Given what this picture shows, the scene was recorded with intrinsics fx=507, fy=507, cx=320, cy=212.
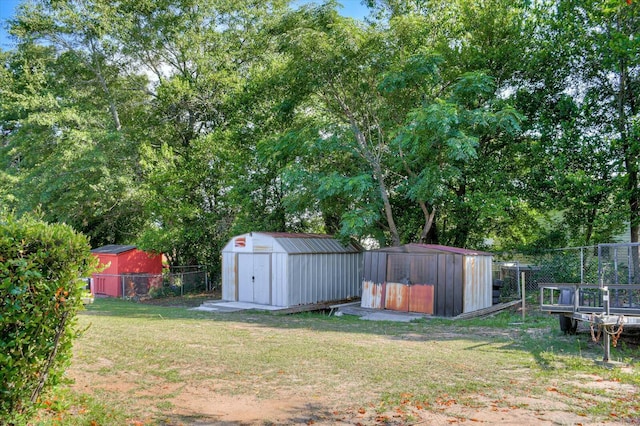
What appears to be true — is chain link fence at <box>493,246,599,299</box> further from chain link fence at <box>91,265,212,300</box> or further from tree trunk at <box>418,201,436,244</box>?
chain link fence at <box>91,265,212,300</box>

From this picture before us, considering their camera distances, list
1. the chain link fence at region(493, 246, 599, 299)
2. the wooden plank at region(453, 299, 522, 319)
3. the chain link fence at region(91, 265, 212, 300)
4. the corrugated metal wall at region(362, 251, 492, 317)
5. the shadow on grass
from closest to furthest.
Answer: the shadow on grass
the wooden plank at region(453, 299, 522, 319)
the corrugated metal wall at region(362, 251, 492, 317)
the chain link fence at region(493, 246, 599, 299)
the chain link fence at region(91, 265, 212, 300)

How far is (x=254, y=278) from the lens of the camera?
18328mm

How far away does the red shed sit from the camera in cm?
2305

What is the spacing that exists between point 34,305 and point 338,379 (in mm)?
3835

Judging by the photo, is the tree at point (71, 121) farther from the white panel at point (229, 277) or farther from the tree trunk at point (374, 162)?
the tree trunk at point (374, 162)

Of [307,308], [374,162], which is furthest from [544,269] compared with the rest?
[307,308]

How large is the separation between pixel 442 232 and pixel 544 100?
684cm

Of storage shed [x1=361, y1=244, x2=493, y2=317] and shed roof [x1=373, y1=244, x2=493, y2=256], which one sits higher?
shed roof [x1=373, y1=244, x2=493, y2=256]

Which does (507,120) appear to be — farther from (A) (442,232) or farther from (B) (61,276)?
(B) (61,276)

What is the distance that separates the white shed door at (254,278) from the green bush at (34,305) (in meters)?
13.0

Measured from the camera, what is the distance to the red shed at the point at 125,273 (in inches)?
907

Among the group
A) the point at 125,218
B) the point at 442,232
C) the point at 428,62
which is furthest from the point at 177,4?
the point at 442,232

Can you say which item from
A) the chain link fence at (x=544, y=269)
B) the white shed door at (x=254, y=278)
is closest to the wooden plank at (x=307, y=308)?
the white shed door at (x=254, y=278)

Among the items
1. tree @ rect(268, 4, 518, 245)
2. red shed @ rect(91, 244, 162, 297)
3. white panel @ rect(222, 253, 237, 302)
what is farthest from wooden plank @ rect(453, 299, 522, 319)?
red shed @ rect(91, 244, 162, 297)
